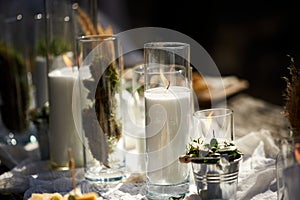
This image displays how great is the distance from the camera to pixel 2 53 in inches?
69.8

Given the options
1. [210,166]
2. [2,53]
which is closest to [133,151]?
[210,166]

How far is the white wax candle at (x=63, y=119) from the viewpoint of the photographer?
1410 mm

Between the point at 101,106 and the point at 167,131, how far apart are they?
0.19m

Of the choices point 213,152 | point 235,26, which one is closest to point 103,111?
point 213,152

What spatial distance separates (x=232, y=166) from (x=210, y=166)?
0.13ft

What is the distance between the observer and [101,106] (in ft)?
4.24

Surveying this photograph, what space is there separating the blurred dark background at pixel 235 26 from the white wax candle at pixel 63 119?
2802mm

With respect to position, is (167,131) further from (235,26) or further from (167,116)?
(235,26)

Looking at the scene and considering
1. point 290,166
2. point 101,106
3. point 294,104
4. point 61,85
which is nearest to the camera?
point 290,166

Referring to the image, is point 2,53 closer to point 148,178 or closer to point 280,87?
point 148,178

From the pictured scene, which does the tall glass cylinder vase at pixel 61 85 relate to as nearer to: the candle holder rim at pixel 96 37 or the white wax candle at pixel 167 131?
the candle holder rim at pixel 96 37

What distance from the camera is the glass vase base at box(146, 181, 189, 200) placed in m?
1.17

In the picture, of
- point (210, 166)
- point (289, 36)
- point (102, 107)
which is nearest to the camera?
point (210, 166)

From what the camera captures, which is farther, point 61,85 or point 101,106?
point 61,85
